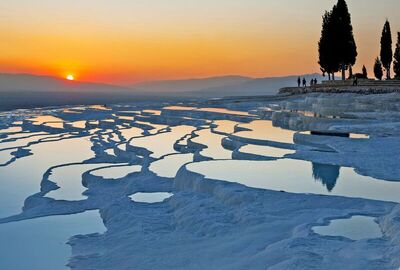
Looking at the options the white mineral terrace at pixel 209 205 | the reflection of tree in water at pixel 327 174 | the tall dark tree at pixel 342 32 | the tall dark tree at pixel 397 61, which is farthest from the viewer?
the tall dark tree at pixel 397 61

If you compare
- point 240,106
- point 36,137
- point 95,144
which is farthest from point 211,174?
point 240,106

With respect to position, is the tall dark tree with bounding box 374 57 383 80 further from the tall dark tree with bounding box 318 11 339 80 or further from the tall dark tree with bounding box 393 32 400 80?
the tall dark tree with bounding box 318 11 339 80

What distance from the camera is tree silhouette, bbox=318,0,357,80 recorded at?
155 feet

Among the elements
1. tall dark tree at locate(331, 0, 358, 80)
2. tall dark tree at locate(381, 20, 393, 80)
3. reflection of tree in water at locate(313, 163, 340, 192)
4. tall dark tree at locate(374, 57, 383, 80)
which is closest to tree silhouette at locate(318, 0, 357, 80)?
tall dark tree at locate(331, 0, 358, 80)

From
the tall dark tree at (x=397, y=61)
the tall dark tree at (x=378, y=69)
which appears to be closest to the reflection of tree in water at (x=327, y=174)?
the tall dark tree at (x=397, y=61)

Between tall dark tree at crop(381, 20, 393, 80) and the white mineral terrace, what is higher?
tall dark tree at crop(381, 20, 393, 80)

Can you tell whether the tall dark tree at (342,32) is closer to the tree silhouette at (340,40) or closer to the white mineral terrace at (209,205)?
the tree silhouette at (340,40)

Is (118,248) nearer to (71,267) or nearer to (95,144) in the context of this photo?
(71,267)

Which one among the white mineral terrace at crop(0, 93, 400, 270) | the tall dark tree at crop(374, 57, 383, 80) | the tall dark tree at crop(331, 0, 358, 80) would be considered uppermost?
the tall dark tree at crop(331, 0, 358, 80)

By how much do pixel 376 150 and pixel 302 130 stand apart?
7.93 metres

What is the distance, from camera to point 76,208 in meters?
10.8

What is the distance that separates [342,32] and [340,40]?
2.71 feet

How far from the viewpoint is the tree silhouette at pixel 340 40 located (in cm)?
4725

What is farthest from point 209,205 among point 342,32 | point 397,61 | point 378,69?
point 378,69
